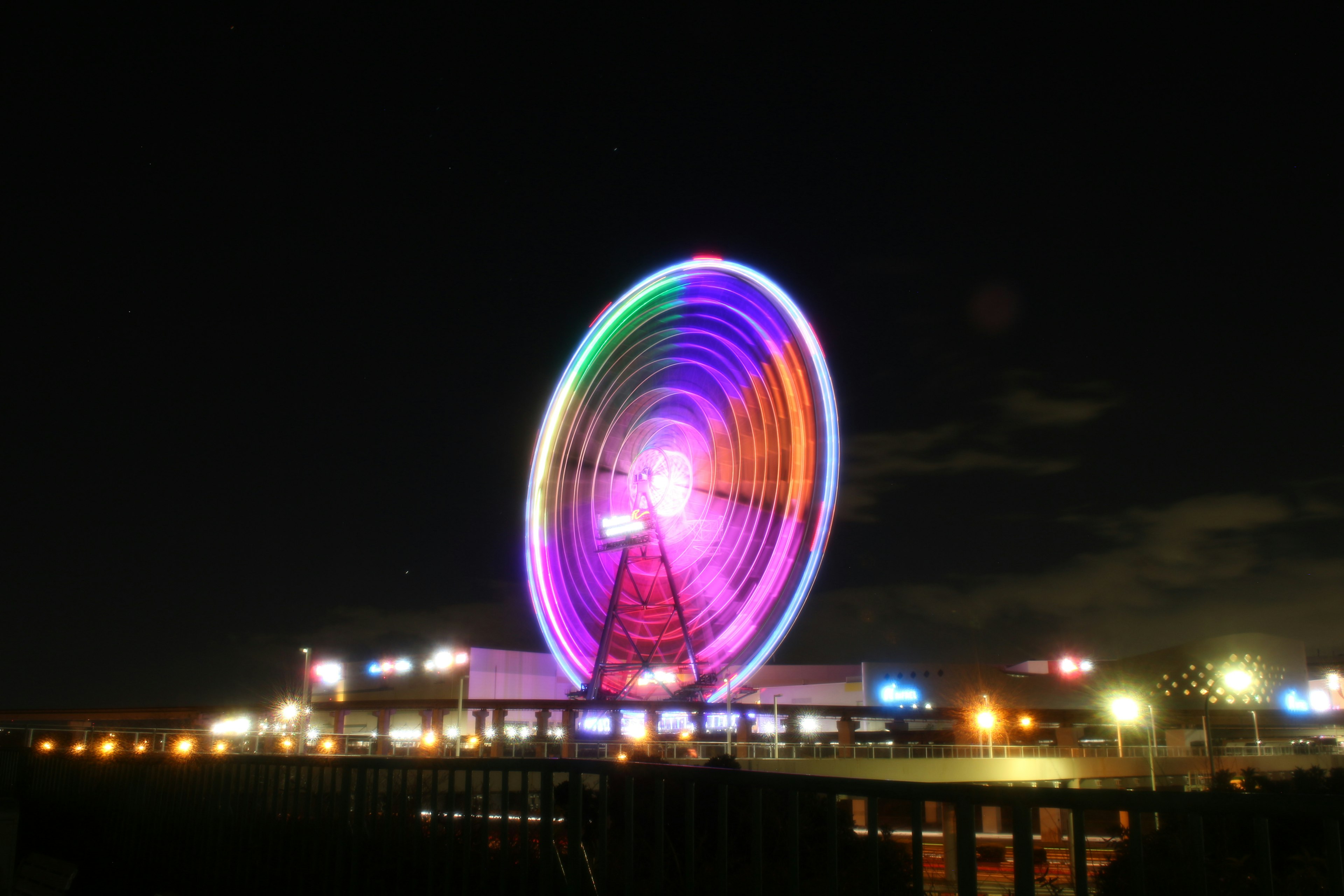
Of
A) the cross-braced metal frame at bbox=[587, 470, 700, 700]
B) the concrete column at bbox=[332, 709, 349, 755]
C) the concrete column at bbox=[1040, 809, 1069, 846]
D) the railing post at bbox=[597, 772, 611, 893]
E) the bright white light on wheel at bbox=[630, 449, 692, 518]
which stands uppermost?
the bright white light on wheel at bbox=[630, 449, 692, 518]

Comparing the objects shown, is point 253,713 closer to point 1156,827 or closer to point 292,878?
point 292,878

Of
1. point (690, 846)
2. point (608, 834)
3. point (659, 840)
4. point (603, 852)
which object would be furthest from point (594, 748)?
point (690, 846)

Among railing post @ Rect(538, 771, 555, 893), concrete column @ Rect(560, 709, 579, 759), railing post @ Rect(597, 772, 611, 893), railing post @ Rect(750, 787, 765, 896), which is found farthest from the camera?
concrete column @ Rect(560, 709, 579, 759)

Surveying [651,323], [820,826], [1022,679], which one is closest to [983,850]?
[820,826]

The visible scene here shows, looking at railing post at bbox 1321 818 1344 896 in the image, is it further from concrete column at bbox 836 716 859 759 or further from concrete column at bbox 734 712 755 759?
concrete column at bbox 836 716 859 759

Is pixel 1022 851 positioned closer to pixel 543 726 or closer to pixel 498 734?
pixel 498 734

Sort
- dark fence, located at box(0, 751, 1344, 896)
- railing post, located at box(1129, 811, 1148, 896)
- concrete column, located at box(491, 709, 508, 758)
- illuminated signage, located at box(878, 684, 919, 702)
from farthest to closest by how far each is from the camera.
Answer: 1. illuminated signage, located at box(878, 684, 919, 702)
2. concrete column, located at box(491, 709, 508, 758)
3. dark fence, located at box(0, 751, 1344, 896)
4. railing post, located at box(1129, 811, 1148, 896)

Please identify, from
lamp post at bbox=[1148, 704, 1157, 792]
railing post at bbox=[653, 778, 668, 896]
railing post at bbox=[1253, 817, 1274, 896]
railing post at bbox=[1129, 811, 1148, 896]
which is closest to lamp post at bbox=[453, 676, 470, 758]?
lamp post at bbox=[1148, 704, 1157, 792]
